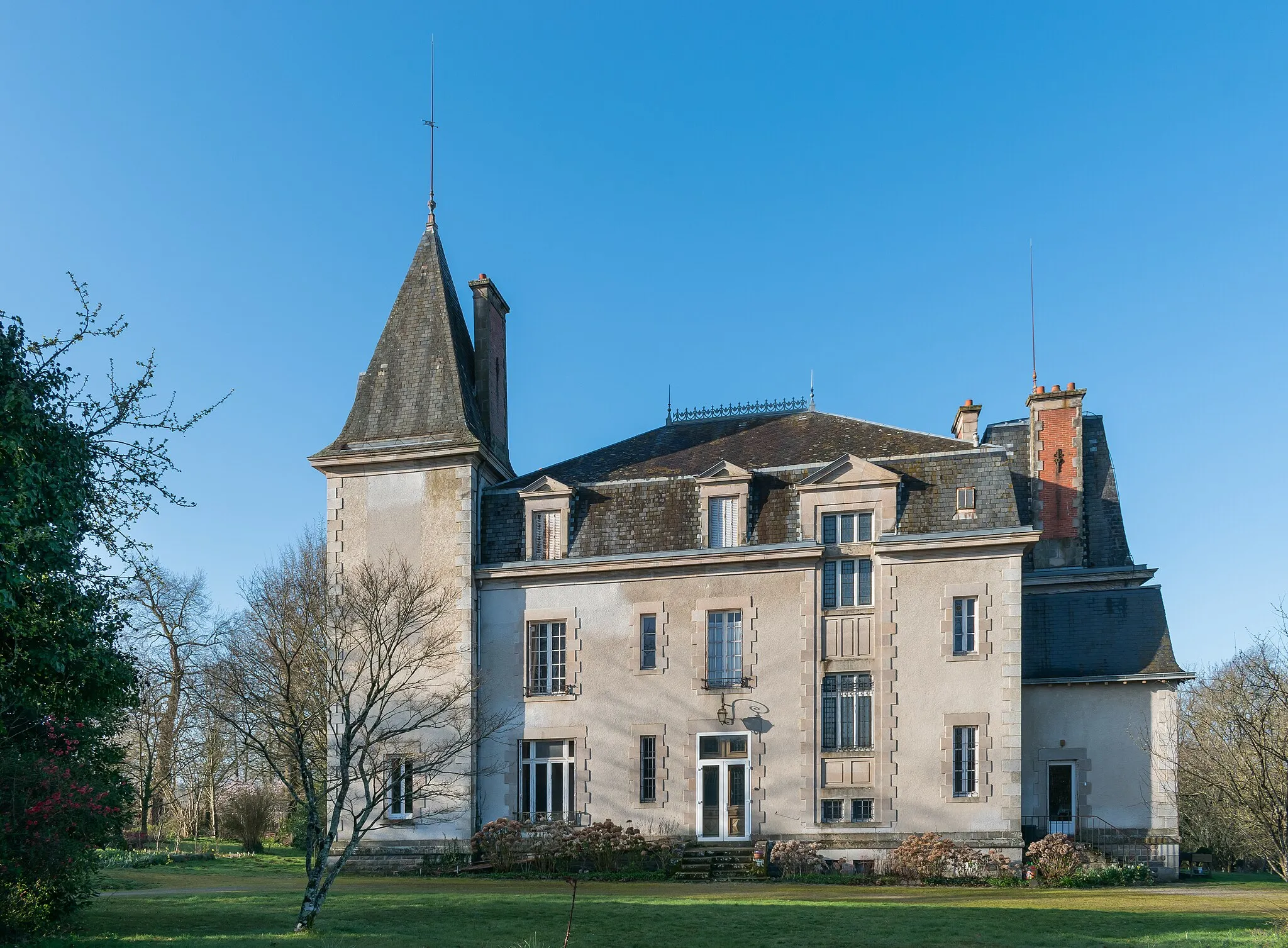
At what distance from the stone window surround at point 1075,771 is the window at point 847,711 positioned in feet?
12.9

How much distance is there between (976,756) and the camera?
23.2 meters

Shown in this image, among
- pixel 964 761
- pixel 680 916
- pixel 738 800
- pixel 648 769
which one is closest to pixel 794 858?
pixel 738 800

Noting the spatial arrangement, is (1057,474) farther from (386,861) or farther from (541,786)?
(386,861)

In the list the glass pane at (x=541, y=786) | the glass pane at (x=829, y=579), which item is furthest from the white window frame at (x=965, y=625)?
the glass pane at (x=541, y=786)

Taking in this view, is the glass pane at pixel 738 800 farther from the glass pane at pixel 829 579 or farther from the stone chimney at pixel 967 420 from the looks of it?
the stone chimney at pixel 967 420

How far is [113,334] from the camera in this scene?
42.7 feet

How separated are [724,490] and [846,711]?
553cm

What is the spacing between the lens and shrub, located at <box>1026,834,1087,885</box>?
2170cm

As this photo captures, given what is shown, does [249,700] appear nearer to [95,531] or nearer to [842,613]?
[95,531]

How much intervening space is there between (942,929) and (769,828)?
31.0ft

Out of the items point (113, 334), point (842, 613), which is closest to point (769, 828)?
point (842, 613)

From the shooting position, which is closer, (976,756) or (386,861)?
(976,756)

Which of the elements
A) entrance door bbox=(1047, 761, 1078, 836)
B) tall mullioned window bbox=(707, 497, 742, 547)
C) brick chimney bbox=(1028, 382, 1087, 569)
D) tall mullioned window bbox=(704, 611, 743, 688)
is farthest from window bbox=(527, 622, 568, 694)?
brick chimney bbox=(1028, 382, 1087, 569)

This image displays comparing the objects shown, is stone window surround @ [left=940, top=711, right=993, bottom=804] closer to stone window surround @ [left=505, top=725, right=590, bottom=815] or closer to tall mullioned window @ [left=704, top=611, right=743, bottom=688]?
tall mullioned window @ [left=704, top=611, right=743, bottom=688]
